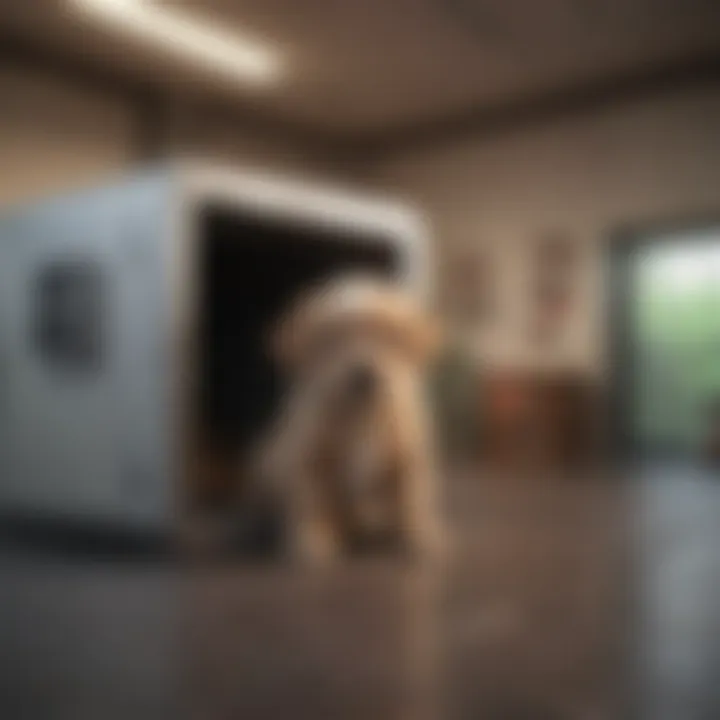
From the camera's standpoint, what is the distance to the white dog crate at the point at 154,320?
1.16m

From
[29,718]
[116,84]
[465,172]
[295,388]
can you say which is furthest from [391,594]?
[465,172]

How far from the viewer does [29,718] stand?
0.62 m

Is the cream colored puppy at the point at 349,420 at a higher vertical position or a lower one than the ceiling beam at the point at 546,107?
lower

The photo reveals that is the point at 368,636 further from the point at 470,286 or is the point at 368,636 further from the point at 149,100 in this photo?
the point at 470,286

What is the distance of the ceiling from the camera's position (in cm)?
65

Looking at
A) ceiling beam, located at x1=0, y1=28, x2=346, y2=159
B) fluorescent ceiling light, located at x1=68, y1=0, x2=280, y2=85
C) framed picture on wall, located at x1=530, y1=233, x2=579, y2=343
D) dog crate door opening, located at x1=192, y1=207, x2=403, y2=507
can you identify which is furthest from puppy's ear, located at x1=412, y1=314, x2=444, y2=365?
framed picture on wall, located at x1=530, y1=233, x2=579, y2=343

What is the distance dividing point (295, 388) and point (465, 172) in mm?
767

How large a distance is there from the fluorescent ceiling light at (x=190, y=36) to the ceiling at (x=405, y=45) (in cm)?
2

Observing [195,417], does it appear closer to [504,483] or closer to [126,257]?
[126,257]

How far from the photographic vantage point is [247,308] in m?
1.40

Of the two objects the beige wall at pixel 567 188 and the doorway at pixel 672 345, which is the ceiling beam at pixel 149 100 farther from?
the doorway at pixel 672 345

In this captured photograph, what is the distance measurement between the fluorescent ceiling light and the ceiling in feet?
0.06

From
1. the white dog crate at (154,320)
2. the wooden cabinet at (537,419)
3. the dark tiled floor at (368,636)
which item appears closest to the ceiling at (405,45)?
the white dog crate at (154,320)

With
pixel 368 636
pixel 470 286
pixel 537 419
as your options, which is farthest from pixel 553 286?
pixel 368 636
